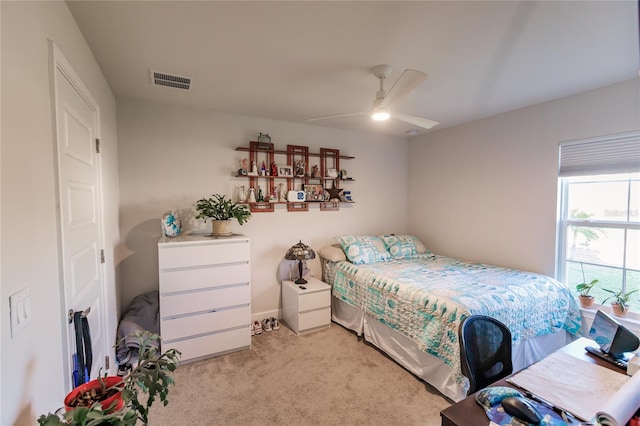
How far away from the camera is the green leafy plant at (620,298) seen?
2447 mm

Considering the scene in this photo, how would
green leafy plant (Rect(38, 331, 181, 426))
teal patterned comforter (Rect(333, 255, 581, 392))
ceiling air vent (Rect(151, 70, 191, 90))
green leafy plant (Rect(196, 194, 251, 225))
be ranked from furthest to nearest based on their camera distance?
green leafy plant (Rect(196, 194, 251, 225)) < ceiling air vent (Rect(151, 70, 191, 90)) < teal patterned comforter (Rect(333, 255, 581, 392)) < green leafy plant (Rect(38, 331, 181, 426))

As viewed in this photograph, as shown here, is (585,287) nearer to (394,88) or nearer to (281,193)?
(394,88)

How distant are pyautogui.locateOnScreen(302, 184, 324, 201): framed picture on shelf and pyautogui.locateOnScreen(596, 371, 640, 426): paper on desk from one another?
3.09 m

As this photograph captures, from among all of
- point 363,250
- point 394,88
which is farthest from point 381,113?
point 363,250

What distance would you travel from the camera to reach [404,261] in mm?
3586

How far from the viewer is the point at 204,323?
2.66m

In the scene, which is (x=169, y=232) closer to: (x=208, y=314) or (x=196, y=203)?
(x=196, y=203)

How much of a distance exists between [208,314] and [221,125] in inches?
78.2

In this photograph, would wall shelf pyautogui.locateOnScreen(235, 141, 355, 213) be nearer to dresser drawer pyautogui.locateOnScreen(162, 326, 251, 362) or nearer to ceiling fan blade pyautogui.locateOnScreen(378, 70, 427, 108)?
dresser drawer pyautogui.locateOnScreen(162, 326, 251, 362)

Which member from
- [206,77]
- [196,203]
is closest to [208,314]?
[196,203]

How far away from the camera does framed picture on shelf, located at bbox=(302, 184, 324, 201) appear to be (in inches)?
146

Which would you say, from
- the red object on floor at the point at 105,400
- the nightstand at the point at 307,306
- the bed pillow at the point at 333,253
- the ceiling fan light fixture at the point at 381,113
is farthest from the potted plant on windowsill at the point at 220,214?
the red object on floor at the point at 105,400

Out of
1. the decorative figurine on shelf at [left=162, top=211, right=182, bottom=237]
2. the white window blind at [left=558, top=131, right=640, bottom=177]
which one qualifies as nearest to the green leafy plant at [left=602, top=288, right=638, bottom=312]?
the white window blind at [left=558, top=131, right=640, bottom=177]

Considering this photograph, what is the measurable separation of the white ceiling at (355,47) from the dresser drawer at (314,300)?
206 centimetres
